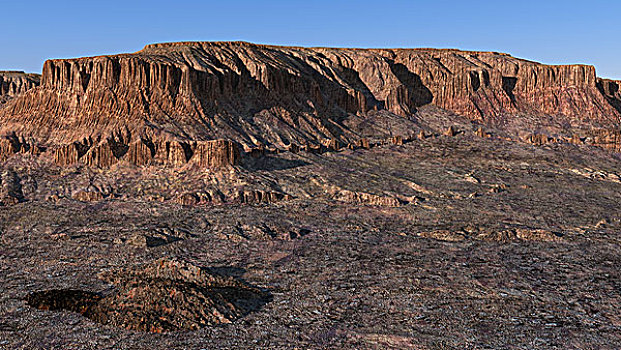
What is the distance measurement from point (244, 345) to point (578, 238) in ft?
81.0

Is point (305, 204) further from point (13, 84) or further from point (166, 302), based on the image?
point (13, 84)

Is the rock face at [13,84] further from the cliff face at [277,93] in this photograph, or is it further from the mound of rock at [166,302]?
the mound of rock at [166,302]

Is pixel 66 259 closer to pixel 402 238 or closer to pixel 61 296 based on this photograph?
pixel 61 296

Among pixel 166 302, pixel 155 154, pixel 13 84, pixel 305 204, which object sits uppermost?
pixel 13 84

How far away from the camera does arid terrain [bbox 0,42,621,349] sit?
1855 cm

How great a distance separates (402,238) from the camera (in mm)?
31750

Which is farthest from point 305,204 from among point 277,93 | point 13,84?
point 13,84

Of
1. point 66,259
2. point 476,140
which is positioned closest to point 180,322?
point 66,259

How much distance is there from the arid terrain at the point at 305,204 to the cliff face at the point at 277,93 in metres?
0.31

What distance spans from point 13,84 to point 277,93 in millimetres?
52843

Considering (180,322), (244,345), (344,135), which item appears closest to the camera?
(244,345)

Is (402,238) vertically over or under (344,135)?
under

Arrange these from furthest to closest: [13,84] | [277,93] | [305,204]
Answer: [13,84] < [277,93] < [305,204]

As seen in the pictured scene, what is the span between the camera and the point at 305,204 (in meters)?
39.4
